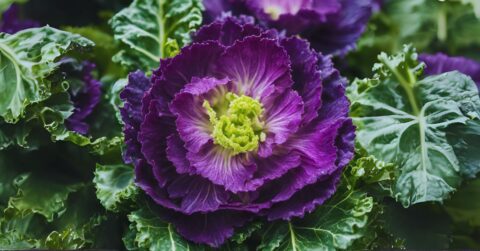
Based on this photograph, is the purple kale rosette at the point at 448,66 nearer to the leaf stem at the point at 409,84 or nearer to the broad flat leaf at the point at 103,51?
the leaf stem at the point at 409,84

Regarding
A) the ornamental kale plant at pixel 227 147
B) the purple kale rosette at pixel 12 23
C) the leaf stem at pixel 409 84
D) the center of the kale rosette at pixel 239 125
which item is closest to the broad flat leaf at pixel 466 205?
the ornamental kale plant at pixel 227 147

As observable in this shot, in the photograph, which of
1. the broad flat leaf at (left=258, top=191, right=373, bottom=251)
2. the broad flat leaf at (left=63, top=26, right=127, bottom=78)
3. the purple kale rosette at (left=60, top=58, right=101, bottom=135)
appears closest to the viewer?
the broad flat leaf at (left=258, top=191, right=373, bottom=251)

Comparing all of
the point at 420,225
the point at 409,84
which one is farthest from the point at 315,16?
the point at 420,225

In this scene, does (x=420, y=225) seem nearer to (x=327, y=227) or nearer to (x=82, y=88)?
(x=327, y=227)

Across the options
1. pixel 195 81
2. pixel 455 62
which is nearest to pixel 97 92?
pixel 195 81

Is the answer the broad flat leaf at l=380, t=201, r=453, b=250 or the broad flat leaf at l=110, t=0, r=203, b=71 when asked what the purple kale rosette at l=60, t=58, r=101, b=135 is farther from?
the broad flat leaf at l=380, t=201, r=453, b=250

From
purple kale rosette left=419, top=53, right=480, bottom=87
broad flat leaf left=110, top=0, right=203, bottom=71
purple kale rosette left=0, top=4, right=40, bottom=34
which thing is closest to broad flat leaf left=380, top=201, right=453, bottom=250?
purple kale rosette left=419, top=53, right=480, bottom=87
